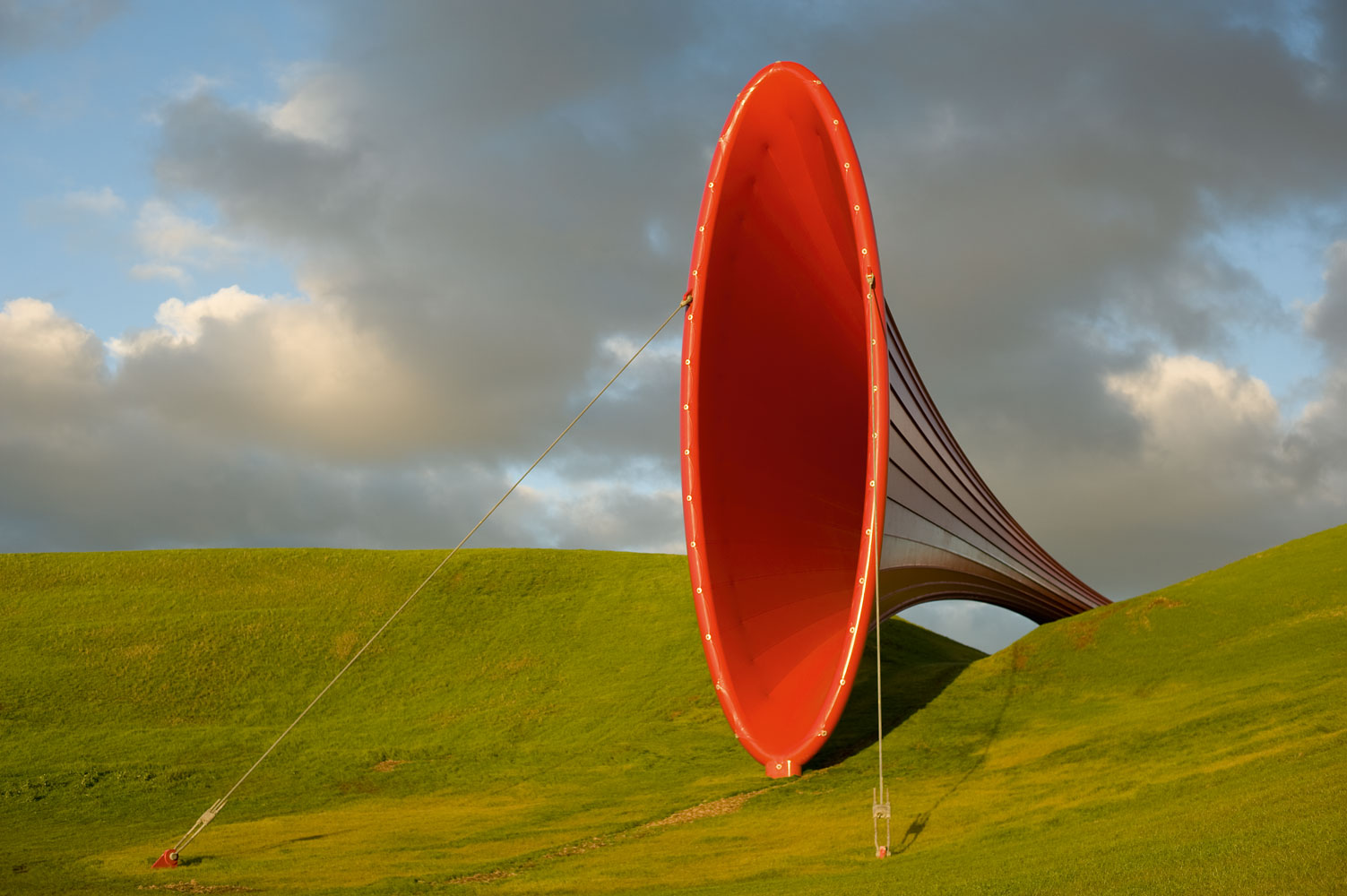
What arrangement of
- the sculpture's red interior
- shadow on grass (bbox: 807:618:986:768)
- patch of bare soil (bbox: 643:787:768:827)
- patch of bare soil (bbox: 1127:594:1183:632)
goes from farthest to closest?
patch of bare soil (bbox: 1127:594:1183:632)
shadow on grass (bbox: 807:618:986:768)
patch of bare soil (bbox: 643:787:768:827)
the sculpture's red interior

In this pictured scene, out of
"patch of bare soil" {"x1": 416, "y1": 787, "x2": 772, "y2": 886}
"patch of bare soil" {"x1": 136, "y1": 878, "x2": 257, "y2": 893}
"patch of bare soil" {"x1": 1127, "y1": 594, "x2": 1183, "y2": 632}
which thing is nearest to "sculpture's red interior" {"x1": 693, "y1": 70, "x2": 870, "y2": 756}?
"patch of bare soil" {"x1": 416, "y1": 787, "x2": 772, "y2": 886}

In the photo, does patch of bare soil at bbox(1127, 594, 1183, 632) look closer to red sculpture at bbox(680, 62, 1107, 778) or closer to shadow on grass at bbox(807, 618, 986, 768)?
shadow on grass at bbox(807, 618, 986, 768)

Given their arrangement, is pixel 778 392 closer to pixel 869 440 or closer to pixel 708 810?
pixel 869 440

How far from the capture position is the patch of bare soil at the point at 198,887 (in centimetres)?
1157

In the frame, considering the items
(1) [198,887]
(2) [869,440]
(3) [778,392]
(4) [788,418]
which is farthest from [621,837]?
(2) [869,440]

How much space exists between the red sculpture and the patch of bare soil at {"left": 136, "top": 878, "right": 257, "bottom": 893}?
5.95 metres

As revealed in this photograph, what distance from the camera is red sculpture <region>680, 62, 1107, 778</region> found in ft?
37.5

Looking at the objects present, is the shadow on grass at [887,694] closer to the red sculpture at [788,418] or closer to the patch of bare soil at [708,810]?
the patch of bare soil at [708,810]

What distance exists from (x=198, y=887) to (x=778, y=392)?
9066 mm

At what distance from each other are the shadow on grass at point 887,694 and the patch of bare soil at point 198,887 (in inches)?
302

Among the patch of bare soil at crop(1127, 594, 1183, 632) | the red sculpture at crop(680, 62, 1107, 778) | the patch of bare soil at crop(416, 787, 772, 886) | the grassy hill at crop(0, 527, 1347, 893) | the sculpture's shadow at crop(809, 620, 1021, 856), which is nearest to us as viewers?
the grassy hill at crop(0, 527, 1347, 893)

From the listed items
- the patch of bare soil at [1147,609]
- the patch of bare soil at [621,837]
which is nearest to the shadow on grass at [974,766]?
the patch of bare soil at [1147,609]

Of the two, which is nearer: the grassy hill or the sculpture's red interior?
the grassy hill

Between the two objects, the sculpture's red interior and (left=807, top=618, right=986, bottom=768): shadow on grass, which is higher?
the sculpture's red interior
